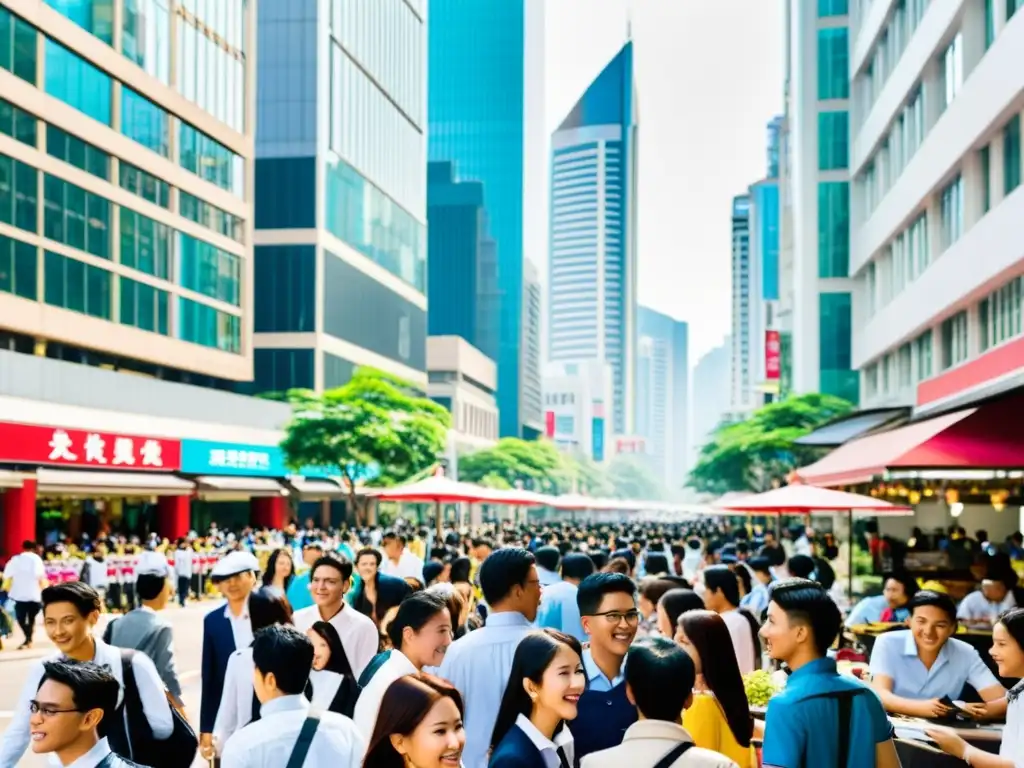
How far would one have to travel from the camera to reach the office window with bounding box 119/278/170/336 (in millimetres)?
44938

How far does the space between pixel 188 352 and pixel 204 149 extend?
819 centimetres

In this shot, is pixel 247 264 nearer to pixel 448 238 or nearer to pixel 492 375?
pixel 492 375

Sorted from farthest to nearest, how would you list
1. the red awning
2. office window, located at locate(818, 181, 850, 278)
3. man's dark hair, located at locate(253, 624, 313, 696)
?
office window, located at locate(818, 181, 850, 278), the red awning, man's dark hair, located at locate(253, 624, 313, 696)

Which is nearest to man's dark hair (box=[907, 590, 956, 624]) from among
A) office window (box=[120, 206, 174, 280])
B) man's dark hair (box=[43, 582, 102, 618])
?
man's dark hair (box=[43, 582, 102, 618])

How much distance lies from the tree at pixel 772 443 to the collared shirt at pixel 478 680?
45.7 meters

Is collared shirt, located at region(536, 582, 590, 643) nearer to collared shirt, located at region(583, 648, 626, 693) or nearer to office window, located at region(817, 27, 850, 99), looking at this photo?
collared shirt, located at region(583, 648, 626, 693)

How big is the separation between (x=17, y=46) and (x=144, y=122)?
8.95 metres

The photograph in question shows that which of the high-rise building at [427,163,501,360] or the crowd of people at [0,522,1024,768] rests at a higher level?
the high-rise building at [427,163,501,360]

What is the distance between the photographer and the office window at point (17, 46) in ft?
120

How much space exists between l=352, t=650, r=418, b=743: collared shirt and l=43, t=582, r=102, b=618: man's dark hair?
4.73ft

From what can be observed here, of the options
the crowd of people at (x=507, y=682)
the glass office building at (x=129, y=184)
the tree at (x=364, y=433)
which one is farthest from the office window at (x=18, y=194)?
the crowd of people at (x=507, y=682)

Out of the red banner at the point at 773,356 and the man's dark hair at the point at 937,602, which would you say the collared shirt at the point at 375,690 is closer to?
the man's dark hair at the point at 937,602

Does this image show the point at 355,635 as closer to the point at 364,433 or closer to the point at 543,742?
the point at 543,742

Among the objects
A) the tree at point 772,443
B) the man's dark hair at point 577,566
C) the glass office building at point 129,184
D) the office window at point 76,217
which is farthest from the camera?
the tree at point 772,443
